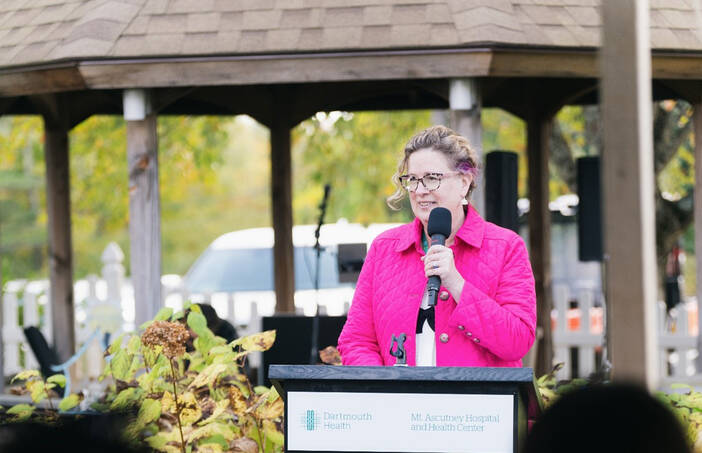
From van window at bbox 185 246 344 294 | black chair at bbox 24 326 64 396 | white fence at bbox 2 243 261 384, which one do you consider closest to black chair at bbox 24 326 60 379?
black chair at bbox 24 326 64 396

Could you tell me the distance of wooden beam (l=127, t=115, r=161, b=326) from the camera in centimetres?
646

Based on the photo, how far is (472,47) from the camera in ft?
19.1

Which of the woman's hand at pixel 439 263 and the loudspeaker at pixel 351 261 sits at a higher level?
the woman's hand at pixel 439 263

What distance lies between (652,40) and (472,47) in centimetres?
122

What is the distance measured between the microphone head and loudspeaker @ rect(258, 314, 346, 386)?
157 inches

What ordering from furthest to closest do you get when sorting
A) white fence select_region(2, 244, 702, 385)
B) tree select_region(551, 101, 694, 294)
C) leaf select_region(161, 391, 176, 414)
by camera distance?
tree select_region(551, 101, 694, 294) < white fence select_region(2, 244, 702, 385) < leaf select_region(161, 391, 176, 414)

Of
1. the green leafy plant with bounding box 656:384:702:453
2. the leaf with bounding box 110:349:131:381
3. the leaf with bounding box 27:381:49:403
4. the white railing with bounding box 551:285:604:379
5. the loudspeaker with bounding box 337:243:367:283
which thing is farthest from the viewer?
the white railing with bounding box 551:285:604:379

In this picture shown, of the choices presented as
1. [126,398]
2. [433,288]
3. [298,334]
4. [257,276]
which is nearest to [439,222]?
[433,288]

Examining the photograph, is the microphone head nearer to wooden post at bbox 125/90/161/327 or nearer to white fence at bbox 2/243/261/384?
wooden post at bbox 125/90/161/327

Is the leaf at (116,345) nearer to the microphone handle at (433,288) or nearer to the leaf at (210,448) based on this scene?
the leaf at (210,448)

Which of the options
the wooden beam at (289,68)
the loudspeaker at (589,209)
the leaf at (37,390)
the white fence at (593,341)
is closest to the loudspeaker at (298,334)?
the wooden beam at (289,68)

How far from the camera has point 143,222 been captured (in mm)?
6461

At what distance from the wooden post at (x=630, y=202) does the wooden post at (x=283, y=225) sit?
290 inches

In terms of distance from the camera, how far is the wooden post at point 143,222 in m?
6.46
